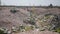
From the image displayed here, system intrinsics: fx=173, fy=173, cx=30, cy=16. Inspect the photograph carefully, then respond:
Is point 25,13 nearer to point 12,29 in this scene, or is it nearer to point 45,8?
point 45,8

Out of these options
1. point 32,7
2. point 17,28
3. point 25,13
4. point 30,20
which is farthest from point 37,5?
point 17,28

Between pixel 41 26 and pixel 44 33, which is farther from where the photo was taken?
pixel 41 26

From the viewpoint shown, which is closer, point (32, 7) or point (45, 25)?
point (45, 25)

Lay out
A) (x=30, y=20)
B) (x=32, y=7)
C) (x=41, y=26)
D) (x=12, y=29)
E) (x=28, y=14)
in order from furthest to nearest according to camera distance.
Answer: (x=32, y=7)
(x=28, y=14)
(x=30, y=20)
(x=41, y=26)
(x=12, y=29)

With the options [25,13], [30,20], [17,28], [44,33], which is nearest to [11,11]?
[25,13]

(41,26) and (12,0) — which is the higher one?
(12,0)

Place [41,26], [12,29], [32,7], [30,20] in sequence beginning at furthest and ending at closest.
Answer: [32,7] → [30,20] → [41,26] → [12,29]

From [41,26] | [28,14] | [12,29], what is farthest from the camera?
[28,14]

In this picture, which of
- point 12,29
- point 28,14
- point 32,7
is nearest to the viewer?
point 12,29

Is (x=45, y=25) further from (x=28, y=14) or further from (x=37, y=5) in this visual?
(x=37, y=5)
